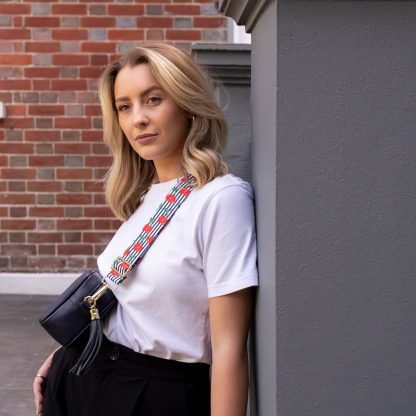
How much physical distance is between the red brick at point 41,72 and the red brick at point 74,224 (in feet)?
4.72

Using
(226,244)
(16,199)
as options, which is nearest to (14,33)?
(16,199)

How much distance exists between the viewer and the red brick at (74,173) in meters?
6.98

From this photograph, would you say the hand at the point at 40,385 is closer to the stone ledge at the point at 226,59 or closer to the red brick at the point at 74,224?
the stone ledge at the point at 226,59

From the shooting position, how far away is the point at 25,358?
16.8 feet

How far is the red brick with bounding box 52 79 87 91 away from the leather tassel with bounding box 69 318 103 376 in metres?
5.36

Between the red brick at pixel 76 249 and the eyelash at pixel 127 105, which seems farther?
the red brick at pixel 76 249

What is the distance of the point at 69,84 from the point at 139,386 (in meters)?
5.52

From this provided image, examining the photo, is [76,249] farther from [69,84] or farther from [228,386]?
[228,386]

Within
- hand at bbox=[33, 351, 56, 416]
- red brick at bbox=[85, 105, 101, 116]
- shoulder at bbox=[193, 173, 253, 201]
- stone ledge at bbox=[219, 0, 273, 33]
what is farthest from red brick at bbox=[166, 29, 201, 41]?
shoulder at bbox=[193, 173, 253, 201]

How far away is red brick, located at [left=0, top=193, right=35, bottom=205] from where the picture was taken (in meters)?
7.02

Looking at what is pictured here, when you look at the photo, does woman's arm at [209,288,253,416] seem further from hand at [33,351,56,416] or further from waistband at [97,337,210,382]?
hand at [33,351,56,416]

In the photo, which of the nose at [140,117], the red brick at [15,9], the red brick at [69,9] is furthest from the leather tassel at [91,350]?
the red brick at [15,9]
